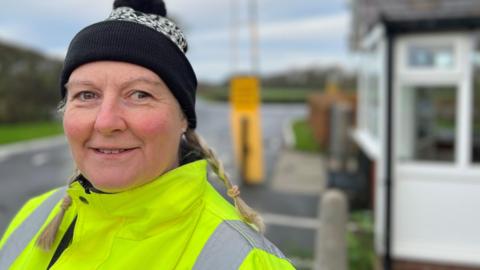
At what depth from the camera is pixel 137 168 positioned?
1200 mm

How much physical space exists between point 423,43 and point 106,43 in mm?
4257

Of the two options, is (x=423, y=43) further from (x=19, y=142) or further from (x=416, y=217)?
(x=19, y=142)

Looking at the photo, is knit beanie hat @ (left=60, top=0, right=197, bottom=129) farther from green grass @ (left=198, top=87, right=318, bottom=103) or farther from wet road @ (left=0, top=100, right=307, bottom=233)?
green grass @ (left=198, top=87, right=318, bottom=103)

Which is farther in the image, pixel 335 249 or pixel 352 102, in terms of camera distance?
pixel 352 102

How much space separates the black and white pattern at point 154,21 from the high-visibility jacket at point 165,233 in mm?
330

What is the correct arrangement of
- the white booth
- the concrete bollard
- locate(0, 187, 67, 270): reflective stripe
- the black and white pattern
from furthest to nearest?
the white booth < the concrete bollard < locate(0, 187, 67, 270): reflective stripe < the black and white pattern

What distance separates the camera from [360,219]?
7.14m

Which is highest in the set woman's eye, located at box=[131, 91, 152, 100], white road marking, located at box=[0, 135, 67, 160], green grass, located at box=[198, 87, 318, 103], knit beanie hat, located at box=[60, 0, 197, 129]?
knit beanie hat, located at box=[60, 0, 197, 129]

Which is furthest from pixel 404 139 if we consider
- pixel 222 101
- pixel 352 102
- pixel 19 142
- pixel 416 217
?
pixel 222 101

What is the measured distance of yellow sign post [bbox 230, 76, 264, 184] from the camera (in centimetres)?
980

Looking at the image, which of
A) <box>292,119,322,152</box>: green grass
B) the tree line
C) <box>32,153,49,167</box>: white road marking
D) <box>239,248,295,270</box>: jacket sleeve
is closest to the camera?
<box>239,248,295,270</box>: jacket sleeve

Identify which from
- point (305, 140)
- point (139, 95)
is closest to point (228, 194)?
point (139, 95)

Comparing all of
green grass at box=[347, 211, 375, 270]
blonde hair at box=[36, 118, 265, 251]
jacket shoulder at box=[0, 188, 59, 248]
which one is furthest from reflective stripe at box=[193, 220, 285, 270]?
green grass at box=[347, 211, 375, 270]

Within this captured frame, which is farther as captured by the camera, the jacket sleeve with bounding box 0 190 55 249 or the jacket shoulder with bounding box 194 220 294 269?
the jacket sleeve with bounding box 0 190 55 249
